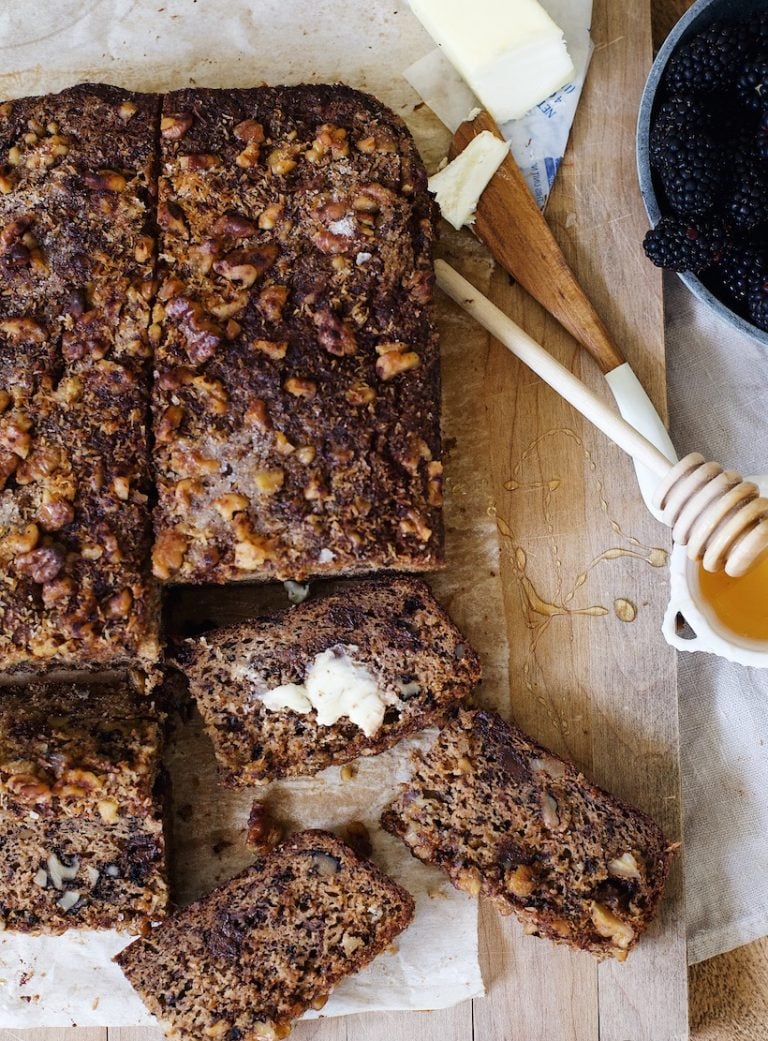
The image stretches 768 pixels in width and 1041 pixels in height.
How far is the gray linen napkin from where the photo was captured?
3.98 metres

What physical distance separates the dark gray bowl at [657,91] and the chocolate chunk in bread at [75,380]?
1.90 meters

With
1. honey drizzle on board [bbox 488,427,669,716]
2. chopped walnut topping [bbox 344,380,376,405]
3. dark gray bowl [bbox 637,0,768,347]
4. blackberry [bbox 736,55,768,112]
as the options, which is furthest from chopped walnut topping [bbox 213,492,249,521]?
blackberry [bbox 736,55,768,112]

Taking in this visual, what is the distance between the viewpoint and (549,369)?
12.3 ft

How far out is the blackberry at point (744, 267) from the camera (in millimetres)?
3590

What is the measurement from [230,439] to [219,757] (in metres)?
1.25

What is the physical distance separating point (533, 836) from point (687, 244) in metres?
2.30

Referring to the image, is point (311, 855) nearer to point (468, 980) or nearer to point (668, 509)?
point (468, 980)

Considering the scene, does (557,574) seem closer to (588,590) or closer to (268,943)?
(588,590)

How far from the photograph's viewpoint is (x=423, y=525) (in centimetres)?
342

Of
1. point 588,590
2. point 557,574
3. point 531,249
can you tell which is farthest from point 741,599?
point 531,249

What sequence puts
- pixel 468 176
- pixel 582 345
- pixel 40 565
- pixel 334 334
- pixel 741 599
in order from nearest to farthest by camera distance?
1. pixel 40 565
2. pixel 334 334
3. pixel 741 599
4. pixel 468 176
5. pixel 582 345

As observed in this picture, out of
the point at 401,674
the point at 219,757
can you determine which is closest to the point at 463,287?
the point at 401,674

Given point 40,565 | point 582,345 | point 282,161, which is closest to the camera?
point 40,565

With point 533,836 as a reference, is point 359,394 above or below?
above
